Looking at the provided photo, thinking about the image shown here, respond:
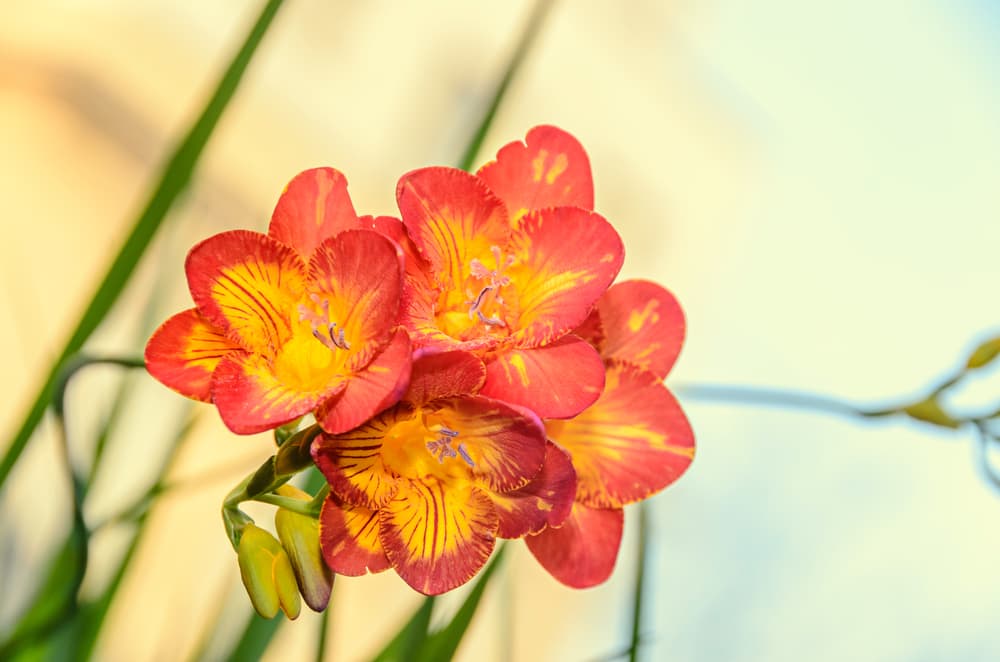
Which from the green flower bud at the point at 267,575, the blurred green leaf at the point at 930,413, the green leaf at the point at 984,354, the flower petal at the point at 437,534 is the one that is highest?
the green leaf at the point at 984,354

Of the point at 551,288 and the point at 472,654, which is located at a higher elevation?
the point at 551,288

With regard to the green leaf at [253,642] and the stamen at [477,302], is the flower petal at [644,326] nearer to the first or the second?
the stamen at [477,302]

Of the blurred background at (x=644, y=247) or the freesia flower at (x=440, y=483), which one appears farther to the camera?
the blurred background at (x=644, y=247)

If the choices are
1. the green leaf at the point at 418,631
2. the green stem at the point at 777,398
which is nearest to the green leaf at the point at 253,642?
the green leaf at the point at 418,631

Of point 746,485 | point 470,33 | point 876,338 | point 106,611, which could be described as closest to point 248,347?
point 106,611

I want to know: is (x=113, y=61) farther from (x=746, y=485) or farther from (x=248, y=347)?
(x=746, y=485)

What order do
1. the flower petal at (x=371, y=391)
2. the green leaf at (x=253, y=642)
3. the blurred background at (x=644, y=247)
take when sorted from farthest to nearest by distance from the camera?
the blurred background at (x=644, y=247) < the green leaf at (x=253, y=642) < the flower petal at (x=371, y=391)

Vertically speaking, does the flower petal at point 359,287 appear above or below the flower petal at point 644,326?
below
